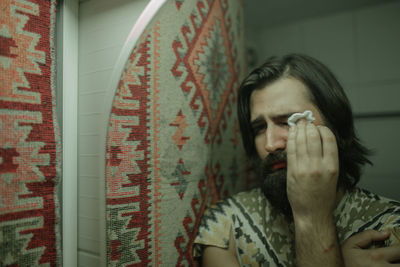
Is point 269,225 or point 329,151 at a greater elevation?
point 329,151

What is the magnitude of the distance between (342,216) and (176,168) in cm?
45

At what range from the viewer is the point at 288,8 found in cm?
123

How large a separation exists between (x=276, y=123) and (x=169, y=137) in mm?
306

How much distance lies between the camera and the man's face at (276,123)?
69 cm

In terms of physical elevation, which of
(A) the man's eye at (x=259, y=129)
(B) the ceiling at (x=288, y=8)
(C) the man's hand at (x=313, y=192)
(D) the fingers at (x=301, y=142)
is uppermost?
(B) the ceiling at (x=288, y=8)

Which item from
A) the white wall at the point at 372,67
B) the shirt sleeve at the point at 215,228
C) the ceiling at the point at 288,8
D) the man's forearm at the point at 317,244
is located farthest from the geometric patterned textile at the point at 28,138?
the white wall at the point at 372,67

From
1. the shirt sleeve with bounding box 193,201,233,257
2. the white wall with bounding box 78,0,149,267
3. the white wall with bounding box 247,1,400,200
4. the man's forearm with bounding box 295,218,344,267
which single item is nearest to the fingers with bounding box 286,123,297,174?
the man's forearm with bounding box 295,218,344,267

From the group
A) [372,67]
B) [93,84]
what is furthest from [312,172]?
[372,67]

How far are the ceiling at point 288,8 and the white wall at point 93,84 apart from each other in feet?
2.71

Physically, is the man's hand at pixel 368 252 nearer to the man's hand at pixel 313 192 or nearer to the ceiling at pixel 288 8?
the man's hand at pixel 313 192

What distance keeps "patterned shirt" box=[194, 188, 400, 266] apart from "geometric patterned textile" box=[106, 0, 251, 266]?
0.05 metres

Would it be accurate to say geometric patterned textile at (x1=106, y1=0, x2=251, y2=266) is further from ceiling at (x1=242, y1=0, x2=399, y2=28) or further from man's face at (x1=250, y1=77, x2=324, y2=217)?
ceiling at (x1=242, y1=0, x2=399, y2=28)

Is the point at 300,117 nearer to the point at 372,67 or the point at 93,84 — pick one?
the point at 93,84

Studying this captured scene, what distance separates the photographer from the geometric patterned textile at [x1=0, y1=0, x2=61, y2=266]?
1.32ft
